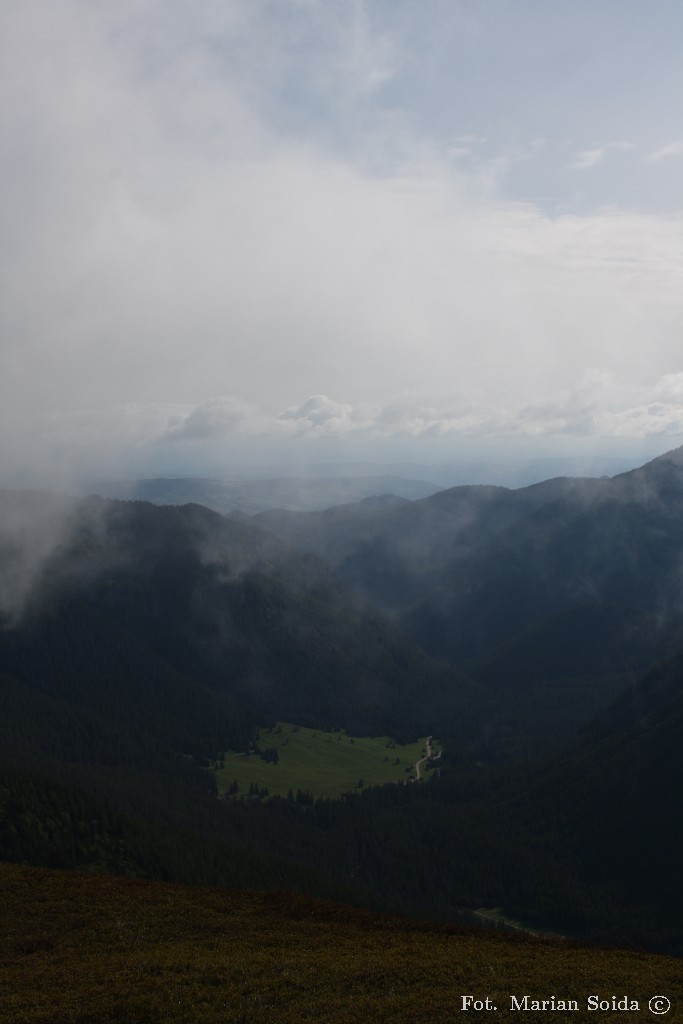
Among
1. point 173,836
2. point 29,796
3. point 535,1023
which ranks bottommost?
point 173,836

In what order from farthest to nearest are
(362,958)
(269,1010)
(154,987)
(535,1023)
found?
(362,958), (154,987), (269,1010), (535,1023)

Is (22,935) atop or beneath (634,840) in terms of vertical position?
atop

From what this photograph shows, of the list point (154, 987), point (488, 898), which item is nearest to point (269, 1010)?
point (154, 987)

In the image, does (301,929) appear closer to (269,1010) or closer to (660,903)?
(269,1010)

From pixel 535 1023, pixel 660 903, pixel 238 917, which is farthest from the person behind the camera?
pixel 660 903

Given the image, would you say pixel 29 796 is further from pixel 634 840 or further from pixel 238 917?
pixel 634 840

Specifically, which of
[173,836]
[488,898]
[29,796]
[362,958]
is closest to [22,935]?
[362,958]

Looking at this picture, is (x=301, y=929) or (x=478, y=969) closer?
(x=478, y=969)
